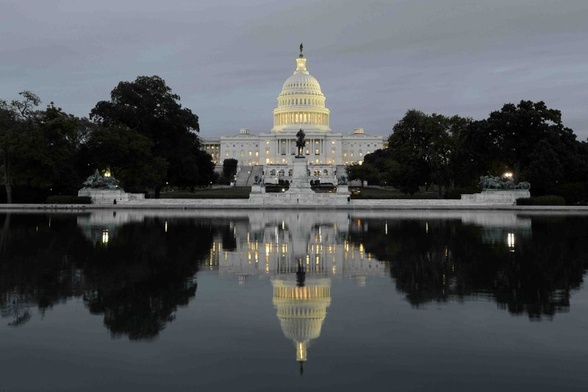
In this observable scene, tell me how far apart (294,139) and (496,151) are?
335 ft

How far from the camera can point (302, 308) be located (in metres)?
11.0

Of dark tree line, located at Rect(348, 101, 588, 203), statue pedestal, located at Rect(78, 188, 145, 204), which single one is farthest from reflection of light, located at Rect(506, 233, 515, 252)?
statue pedestal, located at Rect(78, 188, 145, 204)

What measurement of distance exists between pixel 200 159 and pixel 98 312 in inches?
2682

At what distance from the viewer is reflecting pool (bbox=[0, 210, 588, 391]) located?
7.47 meters

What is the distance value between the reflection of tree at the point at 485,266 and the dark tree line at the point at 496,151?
109 feet

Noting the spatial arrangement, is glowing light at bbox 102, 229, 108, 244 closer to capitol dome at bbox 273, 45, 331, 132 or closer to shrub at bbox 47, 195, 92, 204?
shrub at bbox 47, 195, 92, 204

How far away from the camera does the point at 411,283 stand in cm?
1371

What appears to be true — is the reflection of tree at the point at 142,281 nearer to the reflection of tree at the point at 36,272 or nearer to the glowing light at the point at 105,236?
the glowing light at the point at 105,236

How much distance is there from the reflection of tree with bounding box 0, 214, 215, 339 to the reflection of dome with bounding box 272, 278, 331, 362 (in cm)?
178

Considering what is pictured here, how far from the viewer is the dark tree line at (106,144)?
56969mm

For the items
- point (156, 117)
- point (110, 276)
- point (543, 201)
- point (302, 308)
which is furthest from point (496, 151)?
point (302, 308)

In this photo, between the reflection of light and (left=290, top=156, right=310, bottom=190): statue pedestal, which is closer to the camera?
the reflection of light

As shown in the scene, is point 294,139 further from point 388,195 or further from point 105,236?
point 105,236

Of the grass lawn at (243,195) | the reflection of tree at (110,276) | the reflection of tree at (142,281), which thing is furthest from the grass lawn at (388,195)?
the reflection of tree at (142,281)
